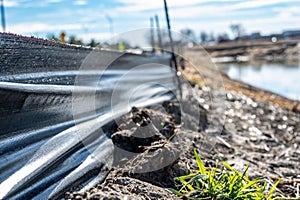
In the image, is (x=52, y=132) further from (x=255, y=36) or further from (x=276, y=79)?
(x=255, y=36)

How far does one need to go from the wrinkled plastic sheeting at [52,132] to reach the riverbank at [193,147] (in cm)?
18

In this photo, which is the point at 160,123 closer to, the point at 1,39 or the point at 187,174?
Result: the point at 187,174

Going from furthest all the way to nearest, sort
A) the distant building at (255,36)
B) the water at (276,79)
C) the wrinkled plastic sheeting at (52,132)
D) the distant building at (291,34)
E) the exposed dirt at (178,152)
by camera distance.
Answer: the distant building at (255,36) → the distant building at (291,34) → the water at (276,79) → the exposed dirt at (178,152) → the wrinkled plastic sheeting at (52,132)

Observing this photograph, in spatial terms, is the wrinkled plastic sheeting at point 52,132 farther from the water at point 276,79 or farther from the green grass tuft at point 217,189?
the water at point 276,79

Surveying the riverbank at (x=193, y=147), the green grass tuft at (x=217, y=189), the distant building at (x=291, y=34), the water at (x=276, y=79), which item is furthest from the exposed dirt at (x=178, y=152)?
the distant building at (x=291, y=34)

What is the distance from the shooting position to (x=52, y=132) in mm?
2967

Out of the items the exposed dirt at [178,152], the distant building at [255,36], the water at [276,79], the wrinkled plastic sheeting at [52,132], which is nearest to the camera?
the wrinkled plastic sheeting at [52,132]

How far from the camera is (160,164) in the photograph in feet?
9.84

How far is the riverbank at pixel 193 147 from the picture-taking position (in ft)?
8.70

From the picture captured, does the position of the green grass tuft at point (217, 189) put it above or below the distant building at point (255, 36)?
below

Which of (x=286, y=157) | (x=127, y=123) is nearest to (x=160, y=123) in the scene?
(x=127, y=123)

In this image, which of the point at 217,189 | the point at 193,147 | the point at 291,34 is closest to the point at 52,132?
the point at 217,189

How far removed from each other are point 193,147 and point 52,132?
1521 millimetres

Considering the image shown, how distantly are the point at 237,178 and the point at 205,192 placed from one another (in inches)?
12.0
